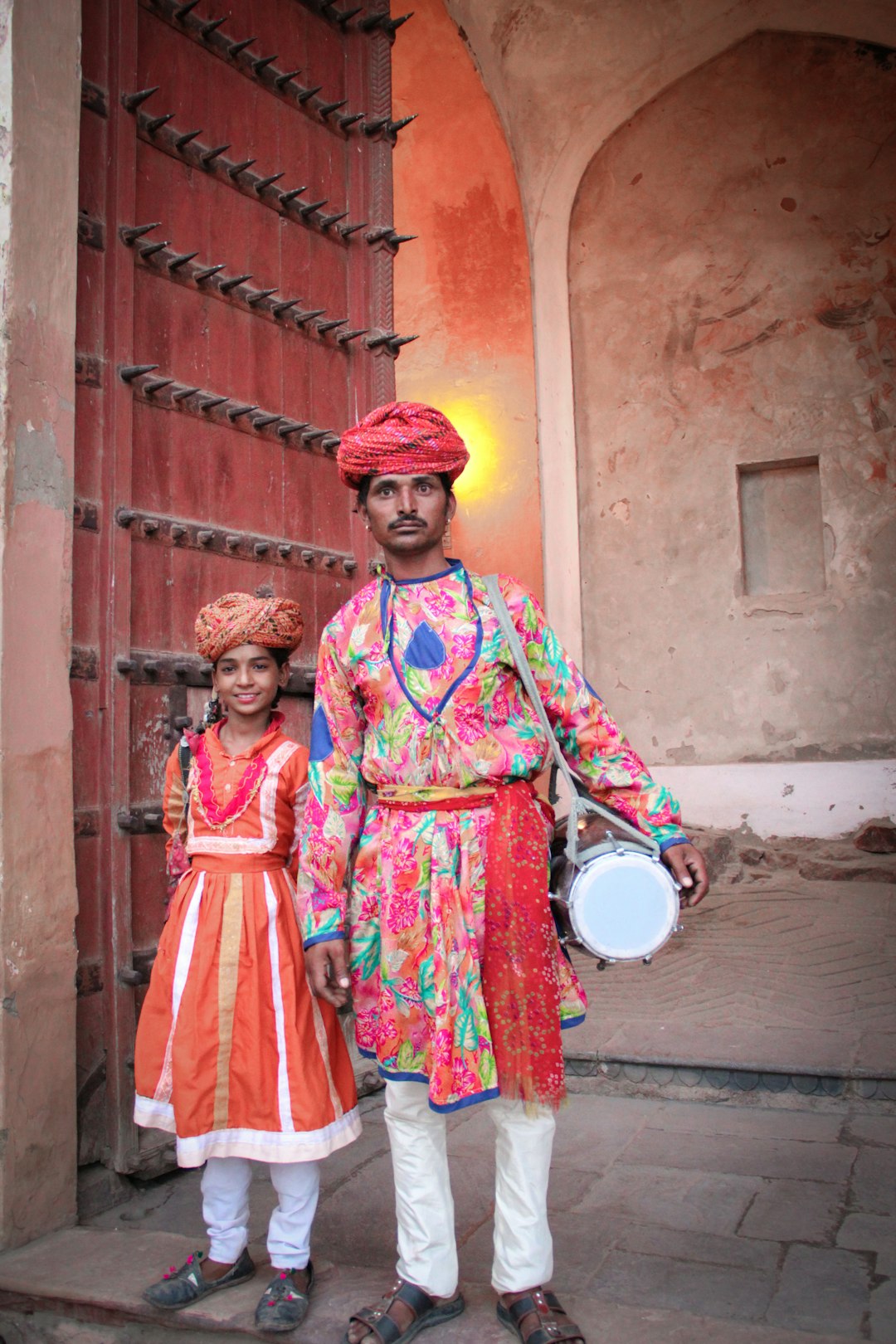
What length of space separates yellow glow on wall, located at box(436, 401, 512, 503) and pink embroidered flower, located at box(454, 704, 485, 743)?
20.9 ft

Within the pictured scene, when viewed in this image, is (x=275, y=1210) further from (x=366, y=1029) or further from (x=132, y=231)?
(x=132, y=231)

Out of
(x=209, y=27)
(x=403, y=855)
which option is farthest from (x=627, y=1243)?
(x=209, y=27)

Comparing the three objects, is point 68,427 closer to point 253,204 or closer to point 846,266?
point 253,204

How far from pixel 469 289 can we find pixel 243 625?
21.9 ft

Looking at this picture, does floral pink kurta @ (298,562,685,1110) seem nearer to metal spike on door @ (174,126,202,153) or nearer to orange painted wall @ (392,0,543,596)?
metal spike on door @ (174,126,202,153)

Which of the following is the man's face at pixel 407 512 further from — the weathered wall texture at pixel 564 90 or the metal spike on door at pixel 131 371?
the weathered wall texture at pixel 564 90

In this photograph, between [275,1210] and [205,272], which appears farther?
[205,272]

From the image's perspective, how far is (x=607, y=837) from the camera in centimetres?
228

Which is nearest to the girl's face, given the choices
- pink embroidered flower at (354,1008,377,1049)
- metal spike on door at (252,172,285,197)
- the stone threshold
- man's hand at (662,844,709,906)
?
pink embroidered flower at (354,1008,377,1049)

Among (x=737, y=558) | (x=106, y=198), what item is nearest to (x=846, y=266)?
(x=737, y=558)

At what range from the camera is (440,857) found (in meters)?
2.25

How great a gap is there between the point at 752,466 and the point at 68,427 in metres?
5.57

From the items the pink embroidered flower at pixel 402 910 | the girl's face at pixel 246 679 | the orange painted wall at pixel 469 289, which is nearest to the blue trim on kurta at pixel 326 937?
the pink embroidered flower at pixel 402 910

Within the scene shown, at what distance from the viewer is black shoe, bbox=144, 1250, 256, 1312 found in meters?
2.37
